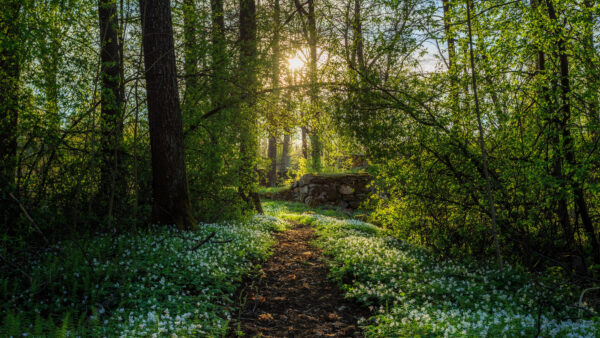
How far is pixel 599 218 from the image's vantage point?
614 cm

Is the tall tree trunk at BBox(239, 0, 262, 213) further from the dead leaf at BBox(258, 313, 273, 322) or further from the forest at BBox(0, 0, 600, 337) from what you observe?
the dead leaf at BBox(258, 313, 273, 322)

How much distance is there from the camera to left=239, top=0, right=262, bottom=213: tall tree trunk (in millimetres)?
9555

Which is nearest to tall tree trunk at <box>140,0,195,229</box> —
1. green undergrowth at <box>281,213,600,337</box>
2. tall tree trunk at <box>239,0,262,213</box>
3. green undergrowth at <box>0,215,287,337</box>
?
green undergrowth at <box>0,215,287,337</box>

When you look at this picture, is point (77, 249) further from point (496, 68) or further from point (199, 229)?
point (496, 68)

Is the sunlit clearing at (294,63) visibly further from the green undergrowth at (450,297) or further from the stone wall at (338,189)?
the stone wall at (338,189)

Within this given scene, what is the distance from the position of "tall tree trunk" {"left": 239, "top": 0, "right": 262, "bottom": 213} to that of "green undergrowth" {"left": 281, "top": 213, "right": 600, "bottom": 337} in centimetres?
454

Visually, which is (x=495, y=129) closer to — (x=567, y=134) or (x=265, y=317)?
(x=567, y=134)

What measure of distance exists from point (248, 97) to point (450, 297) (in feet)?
24.8

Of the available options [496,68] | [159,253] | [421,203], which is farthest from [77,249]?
[496,68]

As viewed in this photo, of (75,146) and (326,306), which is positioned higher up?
(75,146)

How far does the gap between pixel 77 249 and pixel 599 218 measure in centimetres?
968

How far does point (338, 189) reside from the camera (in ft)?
72.8

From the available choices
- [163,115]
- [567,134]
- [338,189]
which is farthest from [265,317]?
[338,189]

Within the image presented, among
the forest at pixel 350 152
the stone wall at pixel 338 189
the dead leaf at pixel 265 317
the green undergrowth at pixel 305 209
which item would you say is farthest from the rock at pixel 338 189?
the dead leaf at pixel 265 317
